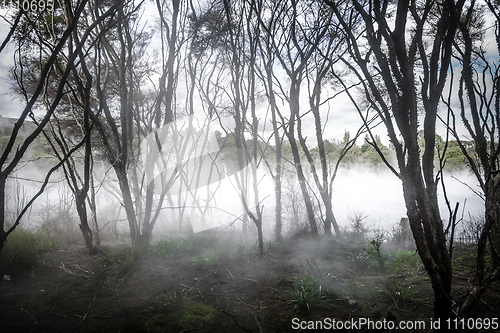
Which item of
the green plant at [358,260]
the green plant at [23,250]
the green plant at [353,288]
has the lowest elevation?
the green plant at [353,288]

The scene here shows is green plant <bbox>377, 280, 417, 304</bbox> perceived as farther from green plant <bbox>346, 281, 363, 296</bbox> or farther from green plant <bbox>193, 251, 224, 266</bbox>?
green plant <bbox>193, 251, 224, 266</bbox>

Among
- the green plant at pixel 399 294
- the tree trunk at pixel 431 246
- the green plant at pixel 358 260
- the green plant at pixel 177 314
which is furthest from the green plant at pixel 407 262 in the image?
the green plant at pixel 177 314

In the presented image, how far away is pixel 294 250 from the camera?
457cm

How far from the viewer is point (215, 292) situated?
2789 mm

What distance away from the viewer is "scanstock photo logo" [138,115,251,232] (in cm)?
452

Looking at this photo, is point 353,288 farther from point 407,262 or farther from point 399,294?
point 407,262

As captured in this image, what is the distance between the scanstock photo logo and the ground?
1.36 meters

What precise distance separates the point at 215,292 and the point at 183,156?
15.0ft

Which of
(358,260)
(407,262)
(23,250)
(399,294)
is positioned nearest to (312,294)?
(399,294)

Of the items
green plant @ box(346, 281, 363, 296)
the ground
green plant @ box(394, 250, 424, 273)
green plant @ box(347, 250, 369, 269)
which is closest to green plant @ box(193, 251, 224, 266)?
the ground

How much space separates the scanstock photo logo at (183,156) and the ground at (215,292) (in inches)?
53.4

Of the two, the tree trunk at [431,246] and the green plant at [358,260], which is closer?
the tree trunk at [431,246]

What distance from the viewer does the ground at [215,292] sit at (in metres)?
2.15

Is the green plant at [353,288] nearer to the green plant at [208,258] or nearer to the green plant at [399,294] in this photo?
the green plant at [399,294]
